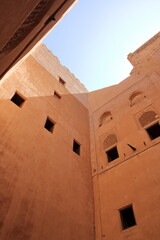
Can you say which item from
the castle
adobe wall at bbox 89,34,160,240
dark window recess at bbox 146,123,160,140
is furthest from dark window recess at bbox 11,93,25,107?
dark window recess at bbox 146,123,160,140

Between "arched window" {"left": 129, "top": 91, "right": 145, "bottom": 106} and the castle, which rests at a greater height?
"arched window" {"left": 129, "top": 91, "right": 145, "bottom": 106}

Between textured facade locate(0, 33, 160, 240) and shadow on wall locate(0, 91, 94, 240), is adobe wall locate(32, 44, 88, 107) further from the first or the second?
shadow on wall locate(0, 91, 94, 240)

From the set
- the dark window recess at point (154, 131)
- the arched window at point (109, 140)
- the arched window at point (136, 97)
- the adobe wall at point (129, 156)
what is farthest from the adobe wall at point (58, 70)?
the dark window recess at point (154, 131)

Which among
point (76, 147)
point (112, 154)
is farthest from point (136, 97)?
point (76, 147)

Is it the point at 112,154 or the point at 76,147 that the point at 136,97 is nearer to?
the point at 112,154

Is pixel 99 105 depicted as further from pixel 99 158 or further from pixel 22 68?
pixel 22 68

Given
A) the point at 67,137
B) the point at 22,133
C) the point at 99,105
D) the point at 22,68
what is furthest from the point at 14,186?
the point at 99,105

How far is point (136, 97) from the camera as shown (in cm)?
848

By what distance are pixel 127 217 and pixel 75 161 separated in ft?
7.72

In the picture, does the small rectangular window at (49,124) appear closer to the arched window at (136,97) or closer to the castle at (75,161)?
the castle at (75,161)

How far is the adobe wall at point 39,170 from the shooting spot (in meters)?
4.18

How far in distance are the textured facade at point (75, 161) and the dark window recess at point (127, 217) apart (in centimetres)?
2

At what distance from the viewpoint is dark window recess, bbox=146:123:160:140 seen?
6668 mm

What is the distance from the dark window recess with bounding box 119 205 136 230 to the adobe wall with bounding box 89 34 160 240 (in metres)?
0.11
